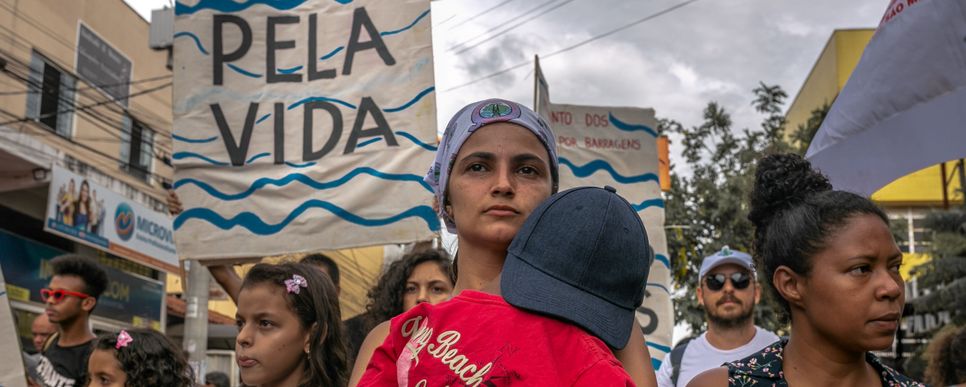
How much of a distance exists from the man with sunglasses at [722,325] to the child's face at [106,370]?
2.58 m

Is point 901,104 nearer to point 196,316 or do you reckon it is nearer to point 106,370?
point 106,370

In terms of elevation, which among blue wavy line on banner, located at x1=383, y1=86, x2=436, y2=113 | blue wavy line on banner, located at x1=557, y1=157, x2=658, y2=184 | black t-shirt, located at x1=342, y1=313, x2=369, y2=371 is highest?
blue wavy line on banner, located at x1=557, y1=157, x2=658, y2=184

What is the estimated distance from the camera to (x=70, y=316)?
582 cm

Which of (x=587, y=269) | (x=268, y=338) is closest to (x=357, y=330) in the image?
(x=268, y=338)

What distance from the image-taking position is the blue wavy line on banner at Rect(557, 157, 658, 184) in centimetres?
943

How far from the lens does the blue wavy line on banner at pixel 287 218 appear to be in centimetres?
543

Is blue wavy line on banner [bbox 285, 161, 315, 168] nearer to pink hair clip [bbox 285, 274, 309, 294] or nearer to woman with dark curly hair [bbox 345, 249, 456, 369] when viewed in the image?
woman with dark curly hair [bbox 345, 249, 456, 369]

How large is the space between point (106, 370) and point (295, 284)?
122 centimetres

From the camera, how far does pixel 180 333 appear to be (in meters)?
25.9

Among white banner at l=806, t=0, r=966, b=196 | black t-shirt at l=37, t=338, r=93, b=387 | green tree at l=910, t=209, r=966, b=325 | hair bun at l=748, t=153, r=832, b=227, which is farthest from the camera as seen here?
green tree at l=910, t=209, r=966, b=325

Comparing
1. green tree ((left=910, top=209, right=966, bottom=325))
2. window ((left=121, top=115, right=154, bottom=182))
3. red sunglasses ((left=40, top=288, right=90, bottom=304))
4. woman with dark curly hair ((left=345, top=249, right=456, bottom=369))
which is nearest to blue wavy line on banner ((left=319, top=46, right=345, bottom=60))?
woman with dark curly hair ((left=345, top=249, right=456, bottom=369))

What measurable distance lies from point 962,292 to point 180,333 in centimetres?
1801

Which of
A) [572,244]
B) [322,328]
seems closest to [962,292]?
[322,328]

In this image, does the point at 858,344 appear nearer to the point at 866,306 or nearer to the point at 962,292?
the point at 866,306
